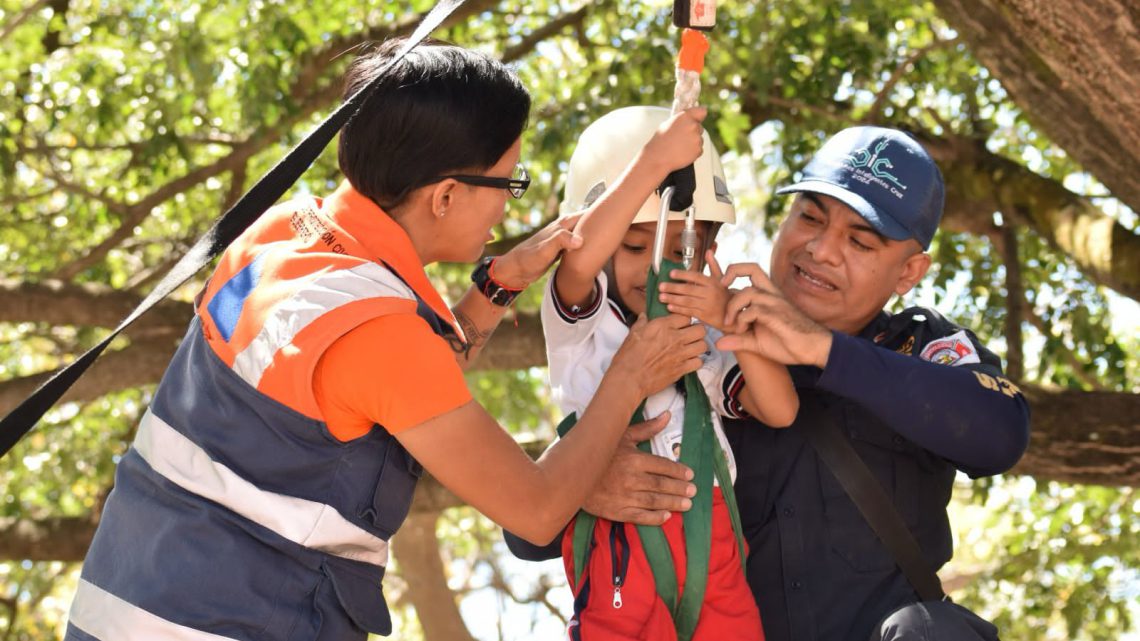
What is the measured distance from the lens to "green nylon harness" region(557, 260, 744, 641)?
9.98ft

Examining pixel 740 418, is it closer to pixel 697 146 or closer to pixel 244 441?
pixel 697 146

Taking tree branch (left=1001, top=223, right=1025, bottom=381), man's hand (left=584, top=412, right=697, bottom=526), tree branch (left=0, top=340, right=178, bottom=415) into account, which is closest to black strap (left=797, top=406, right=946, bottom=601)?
man's hand (left=584, top=412, right=697, bottom=526)

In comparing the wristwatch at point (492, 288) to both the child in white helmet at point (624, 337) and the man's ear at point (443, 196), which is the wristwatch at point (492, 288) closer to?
the child in white helmet at point (624, 337)

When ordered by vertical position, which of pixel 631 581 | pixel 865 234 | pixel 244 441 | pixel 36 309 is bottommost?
pixel 36 309

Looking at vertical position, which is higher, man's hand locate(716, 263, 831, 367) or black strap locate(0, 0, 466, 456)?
black strap locate(0, 0, 466, 456)

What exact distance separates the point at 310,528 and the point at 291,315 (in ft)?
1.29

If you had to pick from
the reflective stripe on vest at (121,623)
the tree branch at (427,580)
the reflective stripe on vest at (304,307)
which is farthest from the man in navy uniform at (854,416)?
the tree branch at (427,580)

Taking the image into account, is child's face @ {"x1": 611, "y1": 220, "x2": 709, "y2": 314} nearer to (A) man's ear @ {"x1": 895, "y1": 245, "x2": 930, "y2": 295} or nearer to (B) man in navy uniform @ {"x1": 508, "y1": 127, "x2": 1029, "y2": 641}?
(B) man in navy uniform @ {"x1": 508, "y1": 127, "x2": 1029, "y2": 641}

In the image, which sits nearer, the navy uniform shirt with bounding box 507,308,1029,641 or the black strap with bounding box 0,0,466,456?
the black strap with bounding box 0,0,466,456

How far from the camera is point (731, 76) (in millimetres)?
6703

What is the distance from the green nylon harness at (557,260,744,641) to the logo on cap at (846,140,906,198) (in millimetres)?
532

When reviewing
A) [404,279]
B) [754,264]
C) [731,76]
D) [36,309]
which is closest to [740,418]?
[754,264]

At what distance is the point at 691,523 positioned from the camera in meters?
3.10

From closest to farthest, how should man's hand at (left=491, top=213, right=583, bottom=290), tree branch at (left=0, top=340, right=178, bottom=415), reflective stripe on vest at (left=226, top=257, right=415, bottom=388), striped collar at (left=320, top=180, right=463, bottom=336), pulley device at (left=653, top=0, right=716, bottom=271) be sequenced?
1. reflective stripe on vest at (left=226, top=257, right=415, bottom=388)
2. striped collar at (left=320, top=180, right=463, bottom=336)
3. pulley device at (left=653, top=0, right=716, bottom=271)
4. man's hand at (left=491, top=213, right=583, bottom=290)
5. tree branch at (left=0, top=340, right=178, bottom=415)
